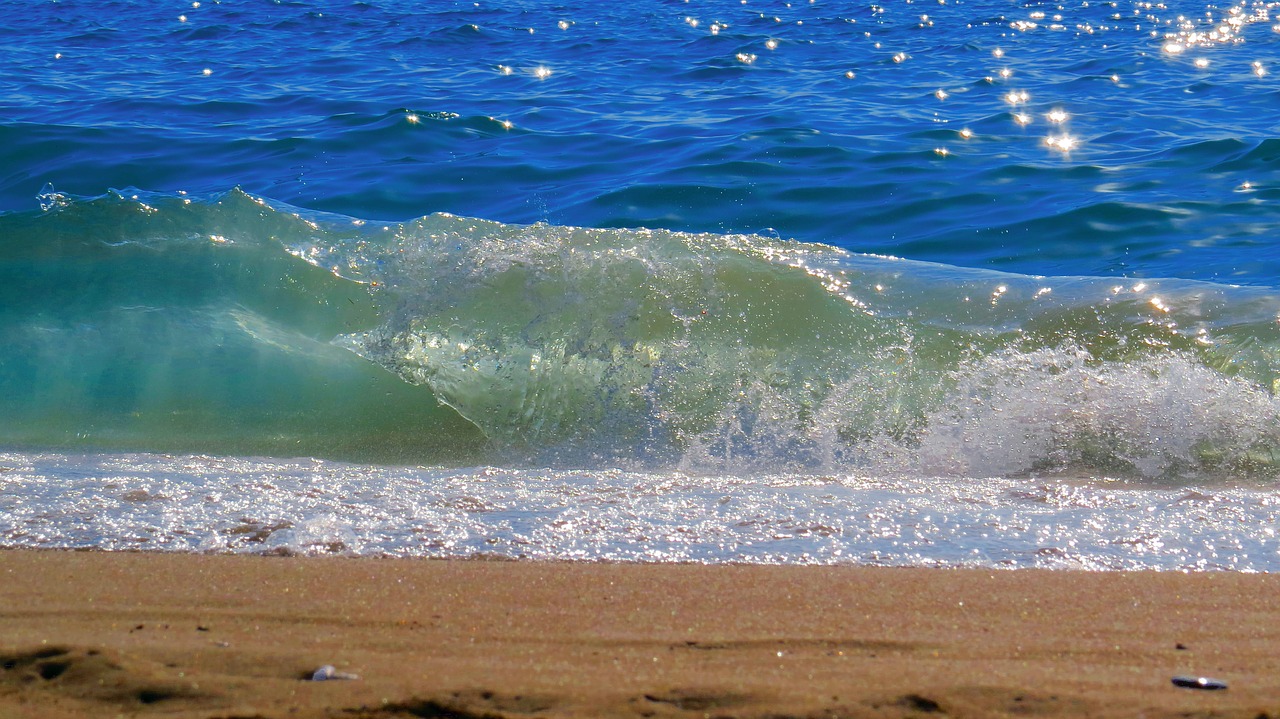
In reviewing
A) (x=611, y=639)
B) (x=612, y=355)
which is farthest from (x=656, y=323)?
(x=611, y=639)

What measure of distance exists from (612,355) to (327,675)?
8.53 feet

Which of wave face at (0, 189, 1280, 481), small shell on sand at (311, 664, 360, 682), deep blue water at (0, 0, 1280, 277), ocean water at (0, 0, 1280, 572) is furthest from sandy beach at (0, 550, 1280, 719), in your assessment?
deep blue water at (0, 0, 1280, 277)

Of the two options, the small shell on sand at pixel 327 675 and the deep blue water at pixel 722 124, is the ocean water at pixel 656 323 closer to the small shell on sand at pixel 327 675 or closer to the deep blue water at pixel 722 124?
the deep blue water at pixel 722 124

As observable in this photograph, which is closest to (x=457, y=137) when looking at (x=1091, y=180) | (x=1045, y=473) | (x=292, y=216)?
(x=292, y=216)

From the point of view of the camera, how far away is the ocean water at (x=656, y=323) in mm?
2922

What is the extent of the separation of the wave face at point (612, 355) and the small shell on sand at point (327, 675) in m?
2.01

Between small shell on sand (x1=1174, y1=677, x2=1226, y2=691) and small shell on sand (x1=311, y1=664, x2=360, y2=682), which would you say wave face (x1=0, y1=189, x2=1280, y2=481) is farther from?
small shell on sand (x1=311, y1=664, x2=360, y2=682)

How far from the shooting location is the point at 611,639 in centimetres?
198

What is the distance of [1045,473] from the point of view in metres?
3.53

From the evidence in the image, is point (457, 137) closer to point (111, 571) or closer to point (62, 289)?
point (62, 289)

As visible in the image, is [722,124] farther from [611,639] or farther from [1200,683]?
[1200,683]

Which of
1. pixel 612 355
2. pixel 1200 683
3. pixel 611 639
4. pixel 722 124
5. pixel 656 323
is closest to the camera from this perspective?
pixel 1200 683

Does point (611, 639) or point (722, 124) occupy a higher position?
point (722, 124)

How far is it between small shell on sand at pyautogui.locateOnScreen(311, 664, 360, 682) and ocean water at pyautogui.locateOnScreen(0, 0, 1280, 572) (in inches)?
32.1
